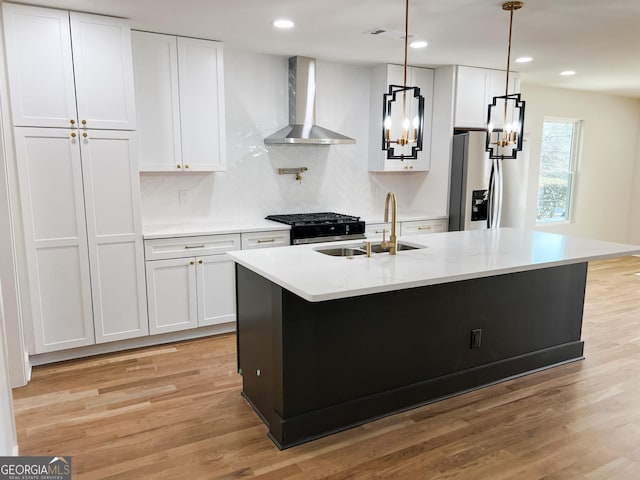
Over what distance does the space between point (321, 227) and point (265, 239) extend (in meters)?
0.53

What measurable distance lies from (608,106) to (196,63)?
252 inches

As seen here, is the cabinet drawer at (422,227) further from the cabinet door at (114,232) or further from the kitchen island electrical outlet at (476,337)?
the cabinet door at (114,232)

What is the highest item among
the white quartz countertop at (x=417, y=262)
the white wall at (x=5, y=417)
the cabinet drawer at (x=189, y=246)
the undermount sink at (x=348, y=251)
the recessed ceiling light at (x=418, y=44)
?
the recessed ceiling light at (x=418, y=44)

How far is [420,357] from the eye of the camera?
2.83 metres

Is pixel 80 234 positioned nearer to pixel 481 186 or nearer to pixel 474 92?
pixel 481 186

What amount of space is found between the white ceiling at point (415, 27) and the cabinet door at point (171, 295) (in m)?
1.83

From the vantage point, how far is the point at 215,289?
3.96 m

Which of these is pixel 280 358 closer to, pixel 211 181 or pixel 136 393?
pixel 136 393

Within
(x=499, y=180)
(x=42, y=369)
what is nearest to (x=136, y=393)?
(x=42, y=369)

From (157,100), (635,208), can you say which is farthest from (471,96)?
(635,208)

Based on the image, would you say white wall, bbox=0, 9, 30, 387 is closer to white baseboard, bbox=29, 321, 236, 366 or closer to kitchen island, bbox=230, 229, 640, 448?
white baseboard, bbox=29, 321, 236, 366

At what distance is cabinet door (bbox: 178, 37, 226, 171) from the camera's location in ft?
12.6

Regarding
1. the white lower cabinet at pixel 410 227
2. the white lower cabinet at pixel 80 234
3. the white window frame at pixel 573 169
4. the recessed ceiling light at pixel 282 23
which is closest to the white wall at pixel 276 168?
the white lower cabinet at pixel 410 227

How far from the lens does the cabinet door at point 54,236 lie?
125 inches
